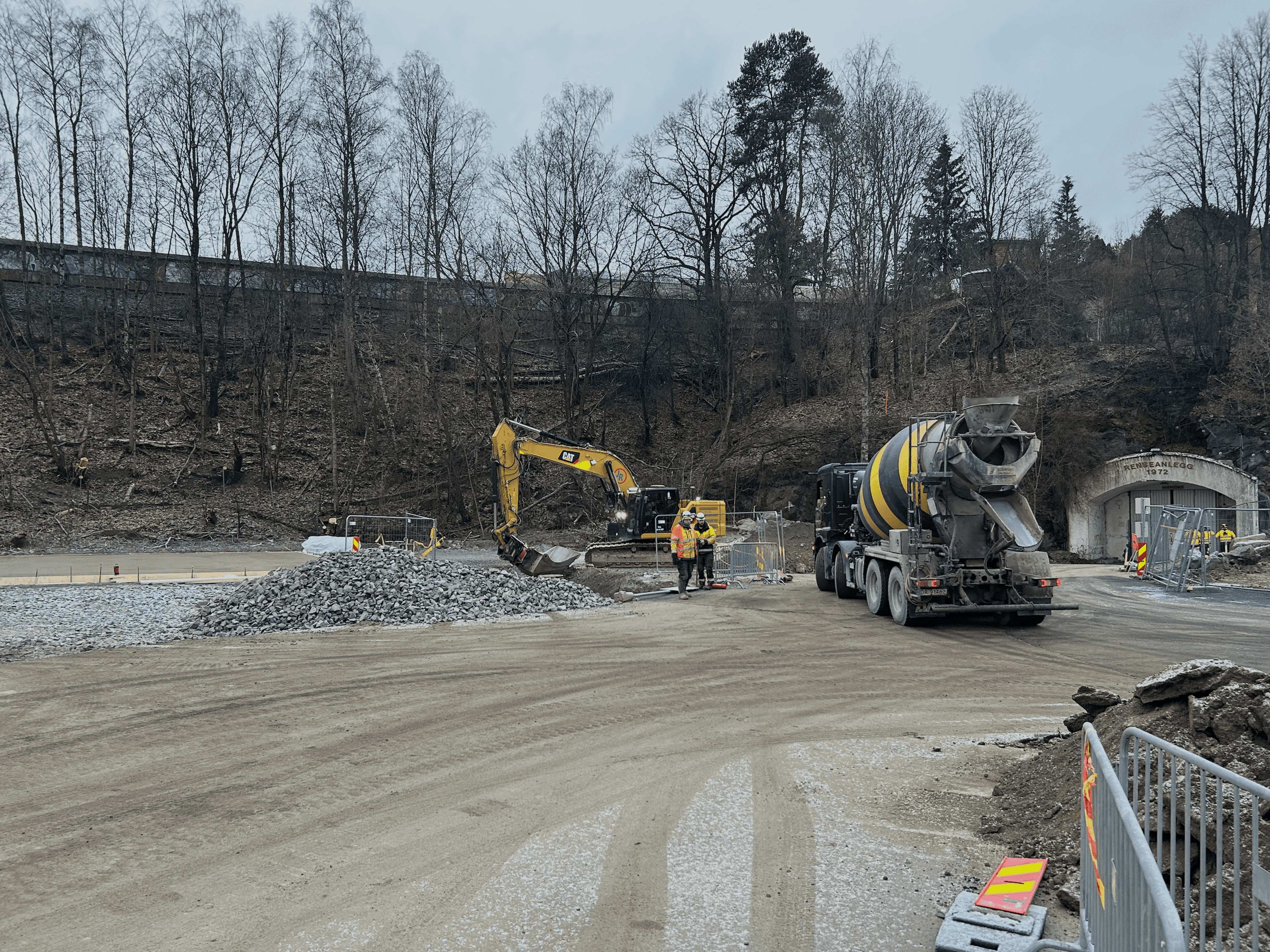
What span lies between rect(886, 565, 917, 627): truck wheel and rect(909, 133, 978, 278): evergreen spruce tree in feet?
84.3

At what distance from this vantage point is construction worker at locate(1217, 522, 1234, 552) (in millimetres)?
22550

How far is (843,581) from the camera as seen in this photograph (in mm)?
18359

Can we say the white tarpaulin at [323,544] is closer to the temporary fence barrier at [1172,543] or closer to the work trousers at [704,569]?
the work trousers at [704,569]

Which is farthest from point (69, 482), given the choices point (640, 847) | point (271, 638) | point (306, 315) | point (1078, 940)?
point (1078, 940)

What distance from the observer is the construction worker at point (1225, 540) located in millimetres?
22550

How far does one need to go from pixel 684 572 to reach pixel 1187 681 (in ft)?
45.0

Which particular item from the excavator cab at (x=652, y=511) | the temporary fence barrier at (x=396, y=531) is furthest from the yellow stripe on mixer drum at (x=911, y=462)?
the temporary fence barrier at (x=396, y=531)

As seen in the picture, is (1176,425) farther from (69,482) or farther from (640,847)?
(69,482)

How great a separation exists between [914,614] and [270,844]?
458 inches

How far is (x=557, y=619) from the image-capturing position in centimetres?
1591

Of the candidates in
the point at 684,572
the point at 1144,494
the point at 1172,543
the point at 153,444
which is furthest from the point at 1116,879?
the point at 153,444

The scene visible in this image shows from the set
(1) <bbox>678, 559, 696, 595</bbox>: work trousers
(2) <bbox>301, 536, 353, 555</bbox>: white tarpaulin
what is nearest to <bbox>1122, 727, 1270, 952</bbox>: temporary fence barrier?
(1) <bbox>678, 559, 696, 595</bbox>: work trousers

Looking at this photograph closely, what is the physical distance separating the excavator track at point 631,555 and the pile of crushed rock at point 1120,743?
1845 cm


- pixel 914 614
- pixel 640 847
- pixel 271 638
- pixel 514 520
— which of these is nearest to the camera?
pixel 640 847
